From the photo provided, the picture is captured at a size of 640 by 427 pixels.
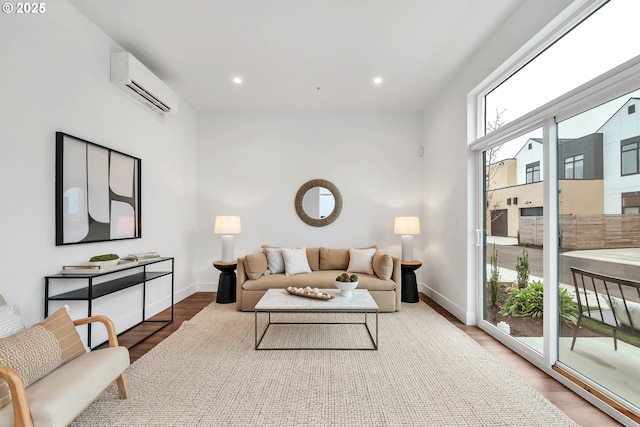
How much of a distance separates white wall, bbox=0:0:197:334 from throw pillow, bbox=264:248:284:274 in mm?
1631

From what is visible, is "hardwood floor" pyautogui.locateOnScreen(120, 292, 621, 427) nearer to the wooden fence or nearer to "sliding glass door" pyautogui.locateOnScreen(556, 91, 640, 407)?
"sliding glass door" pyautogui.locateOnScreen(556, 91, 640, 407)

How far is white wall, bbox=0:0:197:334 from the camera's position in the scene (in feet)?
7.17

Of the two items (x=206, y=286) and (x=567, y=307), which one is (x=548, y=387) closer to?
(x=567, y=307)

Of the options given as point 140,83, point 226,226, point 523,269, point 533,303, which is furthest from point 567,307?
point 140,83

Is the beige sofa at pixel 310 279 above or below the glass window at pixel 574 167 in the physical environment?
below

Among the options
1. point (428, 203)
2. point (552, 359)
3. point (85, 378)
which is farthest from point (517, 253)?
point (85, 378)

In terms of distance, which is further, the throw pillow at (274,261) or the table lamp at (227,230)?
the table lamp at (227,230)

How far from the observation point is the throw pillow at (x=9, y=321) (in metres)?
1.82

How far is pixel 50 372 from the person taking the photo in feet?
5.63

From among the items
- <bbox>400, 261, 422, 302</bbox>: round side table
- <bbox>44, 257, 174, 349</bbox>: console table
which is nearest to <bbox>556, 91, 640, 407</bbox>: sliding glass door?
<bbox>400, 261, 422, 302</bbox>: round side table

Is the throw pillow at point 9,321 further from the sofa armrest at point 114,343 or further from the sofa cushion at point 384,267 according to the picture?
the sofa cushion at point 384,267

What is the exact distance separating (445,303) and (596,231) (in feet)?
8.12

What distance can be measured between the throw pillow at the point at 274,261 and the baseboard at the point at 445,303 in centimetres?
231

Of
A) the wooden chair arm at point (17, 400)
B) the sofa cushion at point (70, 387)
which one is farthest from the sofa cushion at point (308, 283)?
the wooden chair arm at point (17, 400)
